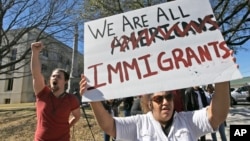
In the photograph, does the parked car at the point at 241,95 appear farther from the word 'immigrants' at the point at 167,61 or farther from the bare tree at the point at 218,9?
the word 'immigrants' at the point at 167,61

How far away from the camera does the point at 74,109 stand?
3.79 meters

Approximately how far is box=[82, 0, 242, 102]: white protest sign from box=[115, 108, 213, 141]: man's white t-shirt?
25cm

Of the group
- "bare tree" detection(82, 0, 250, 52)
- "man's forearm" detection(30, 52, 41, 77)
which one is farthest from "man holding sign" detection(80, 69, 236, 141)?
"bare tree" detection(82, 0, 250, 52)

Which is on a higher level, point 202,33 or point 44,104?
point 202,33

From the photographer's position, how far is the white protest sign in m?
2.23

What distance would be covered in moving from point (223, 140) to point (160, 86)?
597 centimetres

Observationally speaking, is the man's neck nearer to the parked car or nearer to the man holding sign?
the man holding sign

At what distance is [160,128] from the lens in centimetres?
226

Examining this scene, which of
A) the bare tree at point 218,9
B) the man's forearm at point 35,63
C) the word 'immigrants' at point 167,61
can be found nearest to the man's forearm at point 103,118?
the word 'immigrants' at point 167,61

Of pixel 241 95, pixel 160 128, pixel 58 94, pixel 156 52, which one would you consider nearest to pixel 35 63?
pixel 58 94

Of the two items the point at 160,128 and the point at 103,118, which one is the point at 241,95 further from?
the point at 103,118

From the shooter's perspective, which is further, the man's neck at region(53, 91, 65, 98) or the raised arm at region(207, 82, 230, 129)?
the man's neck at region(53, 91, 65, 98)

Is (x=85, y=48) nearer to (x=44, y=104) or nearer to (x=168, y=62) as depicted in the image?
(x=168, y=62)

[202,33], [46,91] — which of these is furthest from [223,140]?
[202,33]
